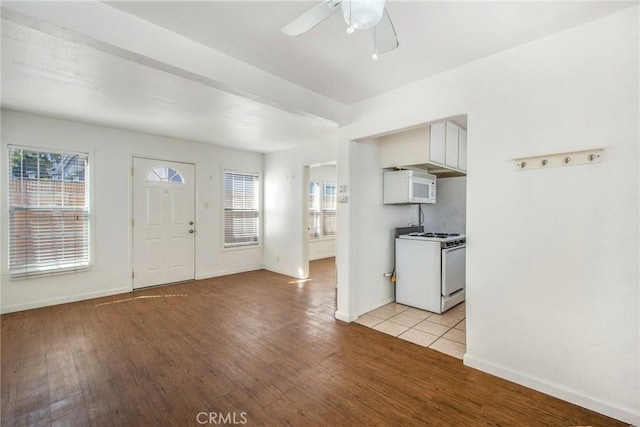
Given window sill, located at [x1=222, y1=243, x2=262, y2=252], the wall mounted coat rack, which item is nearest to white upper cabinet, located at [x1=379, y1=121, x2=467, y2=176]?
the wall mounted coat rack

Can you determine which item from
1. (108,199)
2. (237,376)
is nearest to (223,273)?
(108,199)

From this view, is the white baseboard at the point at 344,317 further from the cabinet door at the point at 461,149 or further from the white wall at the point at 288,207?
the cabinet door at the point at 461,149

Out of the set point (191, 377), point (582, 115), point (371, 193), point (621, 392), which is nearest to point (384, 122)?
point (371, 193)

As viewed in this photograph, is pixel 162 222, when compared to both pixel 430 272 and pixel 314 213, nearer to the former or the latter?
pixel 314 213

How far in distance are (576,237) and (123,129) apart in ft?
17.9

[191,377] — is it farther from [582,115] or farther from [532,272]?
[582,115]

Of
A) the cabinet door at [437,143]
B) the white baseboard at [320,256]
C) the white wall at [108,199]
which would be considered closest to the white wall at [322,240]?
the white baseboard at [320,256]

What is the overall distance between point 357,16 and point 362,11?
3 centimetres

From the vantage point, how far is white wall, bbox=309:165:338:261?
721cm

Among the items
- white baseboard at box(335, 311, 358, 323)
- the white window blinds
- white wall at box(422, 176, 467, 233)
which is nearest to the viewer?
white baseboard at box(335, 311, 358, 323)

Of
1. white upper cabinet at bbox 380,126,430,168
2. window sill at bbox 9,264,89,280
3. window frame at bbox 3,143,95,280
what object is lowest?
window sill at bbox 9,264,89,280

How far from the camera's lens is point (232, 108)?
3363 millimetres

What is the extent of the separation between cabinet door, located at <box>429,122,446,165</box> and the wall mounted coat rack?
4.46 feet

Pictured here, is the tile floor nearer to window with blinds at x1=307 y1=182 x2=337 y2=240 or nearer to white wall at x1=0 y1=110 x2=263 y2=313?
white wall at x1=0 y1=110 x2=263 y2=313
